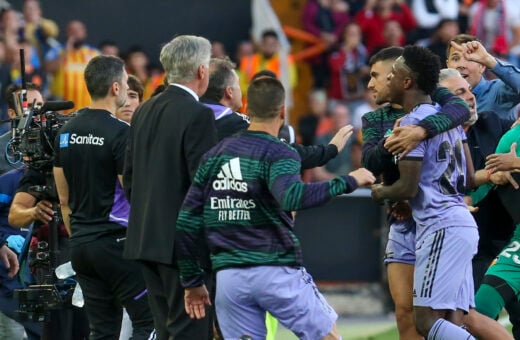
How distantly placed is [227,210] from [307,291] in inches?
26.5

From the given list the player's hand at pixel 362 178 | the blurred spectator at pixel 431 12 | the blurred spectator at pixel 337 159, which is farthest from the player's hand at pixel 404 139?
the blurred spectator at pixel 431 12

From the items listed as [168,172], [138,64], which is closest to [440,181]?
[168,172]

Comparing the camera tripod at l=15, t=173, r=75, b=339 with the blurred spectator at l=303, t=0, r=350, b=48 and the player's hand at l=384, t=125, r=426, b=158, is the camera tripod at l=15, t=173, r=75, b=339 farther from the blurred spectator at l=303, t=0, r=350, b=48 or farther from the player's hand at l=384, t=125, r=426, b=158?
the blurred spectator at l=303, t=0, r=350, b=48

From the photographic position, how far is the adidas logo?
7.42 metres

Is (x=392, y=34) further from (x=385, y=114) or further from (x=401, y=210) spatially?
(x=401, y=210)

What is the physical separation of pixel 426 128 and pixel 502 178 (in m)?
1.51

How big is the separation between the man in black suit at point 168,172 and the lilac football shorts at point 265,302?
1.65ft

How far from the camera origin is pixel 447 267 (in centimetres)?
827

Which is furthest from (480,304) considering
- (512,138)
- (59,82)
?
(59,82)

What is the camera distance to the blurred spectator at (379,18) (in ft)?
62.1

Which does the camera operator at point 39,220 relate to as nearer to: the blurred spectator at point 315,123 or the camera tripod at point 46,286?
the camera tripod at point 46,286

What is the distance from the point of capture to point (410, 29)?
1905 centimetres

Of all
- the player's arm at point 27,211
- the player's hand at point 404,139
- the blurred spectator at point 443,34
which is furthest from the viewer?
the blurred spectator at point 443,34

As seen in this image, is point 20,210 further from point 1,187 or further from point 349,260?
point 349,260
